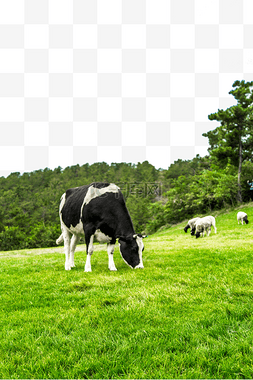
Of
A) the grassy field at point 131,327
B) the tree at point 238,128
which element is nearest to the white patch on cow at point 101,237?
the grassy field at point 131,327

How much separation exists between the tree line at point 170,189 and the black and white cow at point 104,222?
293 inches

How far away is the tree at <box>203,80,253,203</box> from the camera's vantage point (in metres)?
33.8

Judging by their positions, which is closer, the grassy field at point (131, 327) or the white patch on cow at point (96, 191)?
the grassy field at point (131, 327)

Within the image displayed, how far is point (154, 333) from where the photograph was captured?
333 cm

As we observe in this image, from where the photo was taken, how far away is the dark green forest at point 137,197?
36750 mm

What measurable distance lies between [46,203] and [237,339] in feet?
273

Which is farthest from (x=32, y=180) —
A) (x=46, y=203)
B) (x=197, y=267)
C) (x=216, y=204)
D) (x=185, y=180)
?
(x=197, y=267)

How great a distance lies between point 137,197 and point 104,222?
7223 centimetres

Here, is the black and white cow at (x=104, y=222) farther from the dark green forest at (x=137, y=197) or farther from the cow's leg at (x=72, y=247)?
the dark green forest at (x=137, y=197)

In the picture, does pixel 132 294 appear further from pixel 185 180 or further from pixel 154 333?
pixel 185 180

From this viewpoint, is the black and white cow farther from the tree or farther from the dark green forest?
the tree

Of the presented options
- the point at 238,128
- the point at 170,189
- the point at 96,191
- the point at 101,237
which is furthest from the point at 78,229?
the point at 170,189

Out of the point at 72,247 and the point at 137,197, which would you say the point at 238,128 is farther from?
the point at 137,197

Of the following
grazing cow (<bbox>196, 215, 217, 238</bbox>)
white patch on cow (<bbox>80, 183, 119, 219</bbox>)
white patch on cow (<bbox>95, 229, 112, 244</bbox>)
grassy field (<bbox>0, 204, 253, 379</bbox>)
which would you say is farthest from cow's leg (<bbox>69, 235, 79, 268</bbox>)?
grazing cow (<bbox>196, 215, 217, 238</bbox>)
